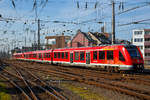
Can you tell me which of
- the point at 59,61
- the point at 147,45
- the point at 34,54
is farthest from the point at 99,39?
the point at 59,61

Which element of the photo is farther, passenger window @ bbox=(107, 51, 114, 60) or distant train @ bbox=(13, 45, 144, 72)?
passenger window @ bbox=(107, 51, 114, 60)

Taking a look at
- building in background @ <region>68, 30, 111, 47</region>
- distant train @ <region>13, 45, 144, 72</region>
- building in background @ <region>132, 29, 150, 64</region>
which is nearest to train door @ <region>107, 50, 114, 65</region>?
distant train @ <region>13, 45, 144, 72</region>

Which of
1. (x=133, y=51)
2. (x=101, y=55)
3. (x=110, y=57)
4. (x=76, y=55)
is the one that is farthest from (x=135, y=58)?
(x=76, y=55)

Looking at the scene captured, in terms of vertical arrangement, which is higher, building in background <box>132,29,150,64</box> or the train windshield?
building in background <box>132,29,150,64</box>

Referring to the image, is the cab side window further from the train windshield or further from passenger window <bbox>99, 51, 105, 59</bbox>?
the train windshield

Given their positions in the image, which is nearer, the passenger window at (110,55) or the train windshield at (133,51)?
the train windshield at (133,51)

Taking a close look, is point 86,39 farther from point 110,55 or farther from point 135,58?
point 135,58

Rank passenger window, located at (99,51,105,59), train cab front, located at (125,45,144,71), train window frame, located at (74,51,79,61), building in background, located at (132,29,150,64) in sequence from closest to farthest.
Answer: train cab front, located at (125,45,144,71), passenger window, located at (99,51,105,59), train window frame, located at (74,51,79,61), building in background, located at (132,29,150,64)

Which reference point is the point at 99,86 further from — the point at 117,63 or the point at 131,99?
the point at 117,63

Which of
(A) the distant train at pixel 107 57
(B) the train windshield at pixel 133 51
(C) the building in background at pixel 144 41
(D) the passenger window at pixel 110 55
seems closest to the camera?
(A) the distant train at pixel 107 57

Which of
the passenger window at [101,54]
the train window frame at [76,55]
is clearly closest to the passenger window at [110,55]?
the passenger window at [101,54]

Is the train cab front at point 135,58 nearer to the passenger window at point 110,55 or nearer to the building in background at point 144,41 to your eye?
the passenger window at point 110,55

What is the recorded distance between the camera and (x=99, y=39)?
60156 mm

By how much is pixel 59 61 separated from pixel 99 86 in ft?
55.8
